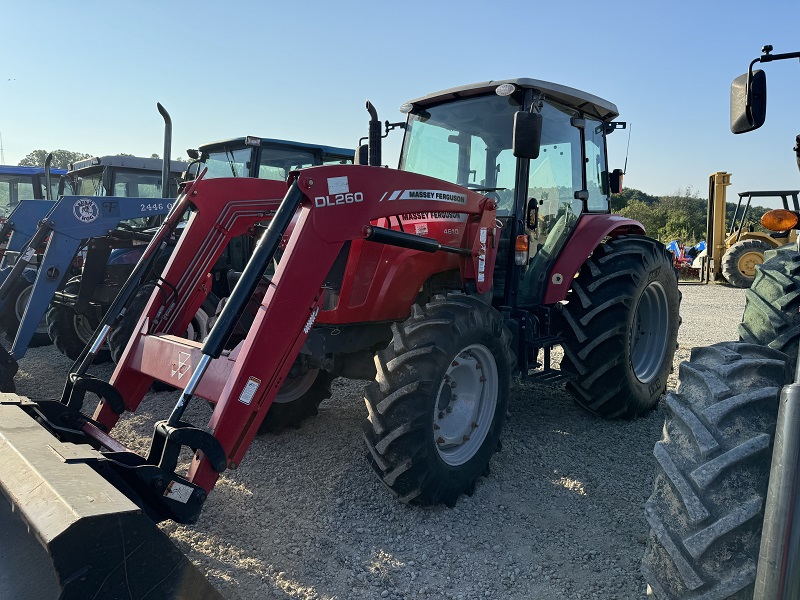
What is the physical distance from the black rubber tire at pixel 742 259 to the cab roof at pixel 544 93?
12252mm

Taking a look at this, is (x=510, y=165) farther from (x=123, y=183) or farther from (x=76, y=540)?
(x=123, y=183)

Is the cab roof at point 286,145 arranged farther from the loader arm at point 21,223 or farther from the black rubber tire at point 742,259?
the black rubber tire at point 742,259

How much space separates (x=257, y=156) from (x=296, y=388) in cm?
340

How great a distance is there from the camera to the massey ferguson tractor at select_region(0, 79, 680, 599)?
2029 millimetres

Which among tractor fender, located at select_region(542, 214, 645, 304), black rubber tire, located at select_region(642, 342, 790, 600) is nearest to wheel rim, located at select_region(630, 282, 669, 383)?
tractor fender, located at select_region(542, 214, 645, 304)

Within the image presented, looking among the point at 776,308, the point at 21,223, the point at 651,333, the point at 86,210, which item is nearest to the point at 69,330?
the point at 21,223

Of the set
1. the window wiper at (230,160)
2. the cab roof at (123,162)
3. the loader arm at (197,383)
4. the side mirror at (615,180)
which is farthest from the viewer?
the cab roof at (123,162)

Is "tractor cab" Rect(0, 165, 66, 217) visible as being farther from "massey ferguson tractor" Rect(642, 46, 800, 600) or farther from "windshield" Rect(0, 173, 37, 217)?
"massey ferguson tractor" Rect(642, 46, 800, 600)

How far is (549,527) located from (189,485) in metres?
1.82

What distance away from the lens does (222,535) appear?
2.98m

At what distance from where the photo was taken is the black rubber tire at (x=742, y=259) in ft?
49.3

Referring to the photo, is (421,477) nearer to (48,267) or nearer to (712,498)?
(712,498)

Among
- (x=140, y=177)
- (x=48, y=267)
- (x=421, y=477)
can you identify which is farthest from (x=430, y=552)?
(x=140, y=177)

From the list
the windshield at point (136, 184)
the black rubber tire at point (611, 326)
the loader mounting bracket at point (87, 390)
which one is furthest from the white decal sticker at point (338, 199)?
the windshield at point (136, 184)
